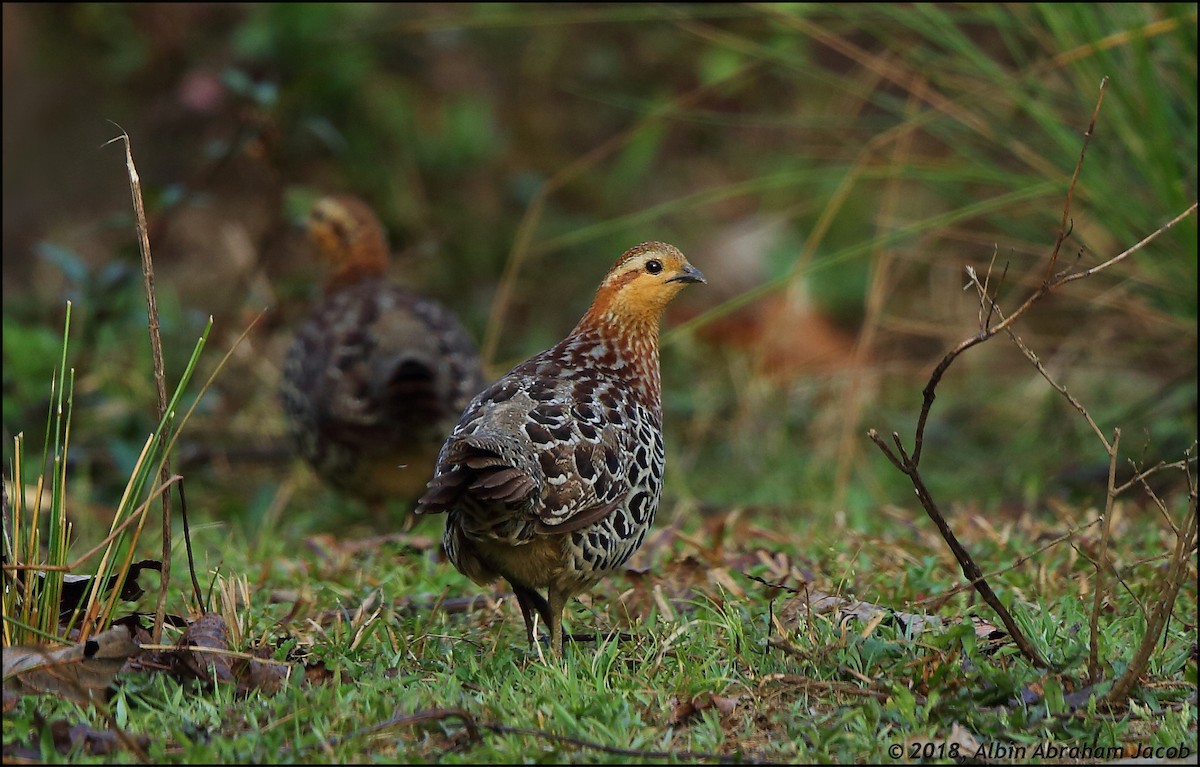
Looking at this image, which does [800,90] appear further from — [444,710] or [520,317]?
[444,710]

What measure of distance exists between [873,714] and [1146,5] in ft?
11.3

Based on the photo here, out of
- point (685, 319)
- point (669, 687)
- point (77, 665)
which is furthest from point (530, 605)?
point (685, 319)

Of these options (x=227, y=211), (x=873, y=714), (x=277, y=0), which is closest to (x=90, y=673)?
(x=873, y=714)

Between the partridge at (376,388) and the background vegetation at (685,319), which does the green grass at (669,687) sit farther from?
the partridge at (376,388)

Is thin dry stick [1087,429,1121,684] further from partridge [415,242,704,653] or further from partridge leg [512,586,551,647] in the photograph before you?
partridge leg [512,586,551,647]

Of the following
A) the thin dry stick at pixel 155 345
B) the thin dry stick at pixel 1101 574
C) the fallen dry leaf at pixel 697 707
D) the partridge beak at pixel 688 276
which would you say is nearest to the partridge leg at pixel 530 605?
the fallen dry leaf at pixel 697 707

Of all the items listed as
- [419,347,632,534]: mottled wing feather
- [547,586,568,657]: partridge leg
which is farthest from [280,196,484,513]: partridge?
[547,586,568,657]: partridge leg

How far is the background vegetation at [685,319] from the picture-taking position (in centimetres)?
307

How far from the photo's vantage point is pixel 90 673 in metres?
2.96

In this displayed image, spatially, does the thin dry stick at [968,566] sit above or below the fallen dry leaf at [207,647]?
above

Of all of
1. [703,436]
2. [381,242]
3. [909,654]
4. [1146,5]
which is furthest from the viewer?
[703,436]

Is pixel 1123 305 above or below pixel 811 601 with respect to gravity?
above

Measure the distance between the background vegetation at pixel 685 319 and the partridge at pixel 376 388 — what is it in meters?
0.24

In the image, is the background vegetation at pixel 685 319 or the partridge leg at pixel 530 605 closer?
the background vegetation at pixel 685 319
